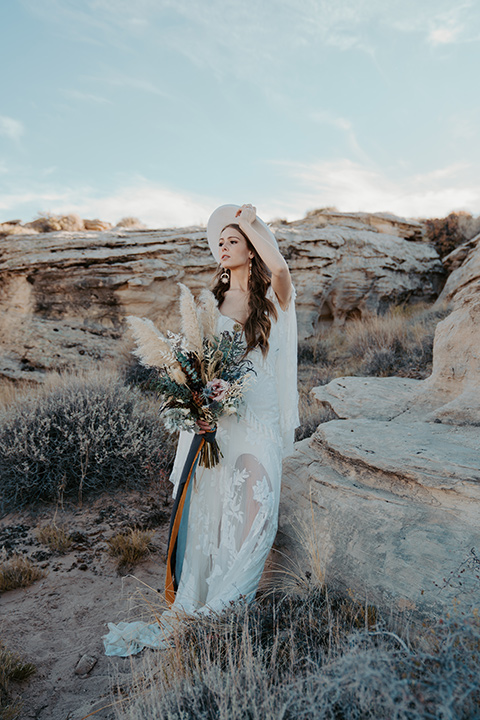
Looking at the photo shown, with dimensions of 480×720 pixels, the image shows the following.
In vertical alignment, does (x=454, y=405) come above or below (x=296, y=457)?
above

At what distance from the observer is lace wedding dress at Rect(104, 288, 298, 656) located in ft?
8.91

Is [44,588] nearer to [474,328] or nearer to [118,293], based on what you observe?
[474,328]

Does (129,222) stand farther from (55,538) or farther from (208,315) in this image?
(208,315)

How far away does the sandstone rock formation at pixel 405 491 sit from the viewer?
2.21 metres

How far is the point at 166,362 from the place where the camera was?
106 inches

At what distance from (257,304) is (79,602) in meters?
2.67

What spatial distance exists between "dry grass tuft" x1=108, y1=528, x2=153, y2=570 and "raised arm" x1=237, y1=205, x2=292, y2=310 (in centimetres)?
250

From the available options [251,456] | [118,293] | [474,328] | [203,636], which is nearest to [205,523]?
[251,456]

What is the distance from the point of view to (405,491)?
8.88 ft

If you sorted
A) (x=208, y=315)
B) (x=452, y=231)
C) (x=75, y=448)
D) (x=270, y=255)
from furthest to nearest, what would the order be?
1. (x=452, y=231)
2. (x=75, y=448)
3. (x=270, y=255)
4. (x=208, y=315)

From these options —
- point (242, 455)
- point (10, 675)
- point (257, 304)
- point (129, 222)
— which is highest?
point (129, 222)

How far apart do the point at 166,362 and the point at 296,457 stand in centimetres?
161

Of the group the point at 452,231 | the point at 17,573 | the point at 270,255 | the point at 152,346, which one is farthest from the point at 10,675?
the point at 452,231

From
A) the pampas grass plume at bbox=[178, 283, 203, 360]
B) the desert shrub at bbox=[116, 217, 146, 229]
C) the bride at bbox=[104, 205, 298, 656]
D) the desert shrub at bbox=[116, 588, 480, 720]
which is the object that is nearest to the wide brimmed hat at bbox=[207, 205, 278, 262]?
the bride at bbox=[104, 205, 298, 656]
